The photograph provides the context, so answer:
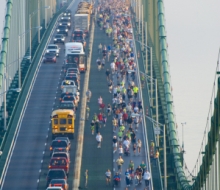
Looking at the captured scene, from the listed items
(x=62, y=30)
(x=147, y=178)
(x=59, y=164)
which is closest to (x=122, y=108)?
(x=59, y=164)

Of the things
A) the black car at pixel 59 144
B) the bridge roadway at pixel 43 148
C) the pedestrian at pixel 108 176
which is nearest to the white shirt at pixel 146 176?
the bridge roadway at pixel 43 148

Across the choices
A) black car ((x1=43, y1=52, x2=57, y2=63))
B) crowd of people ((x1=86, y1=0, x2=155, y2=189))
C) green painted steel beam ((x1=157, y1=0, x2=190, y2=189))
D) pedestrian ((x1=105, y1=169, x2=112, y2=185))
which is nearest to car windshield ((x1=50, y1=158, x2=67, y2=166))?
crowd of people ((x1=86, y1=0, x2=155, y2=189))

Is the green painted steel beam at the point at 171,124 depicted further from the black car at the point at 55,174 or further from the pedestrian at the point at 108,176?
the black car at the point at 55,174

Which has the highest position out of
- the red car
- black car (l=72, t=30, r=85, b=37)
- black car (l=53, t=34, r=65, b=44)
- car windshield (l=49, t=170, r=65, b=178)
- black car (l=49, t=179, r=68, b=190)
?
black car (l=72, t=30, r=85, b=37)

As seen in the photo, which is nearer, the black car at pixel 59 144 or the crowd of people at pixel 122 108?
the crowd of people at pixel 122 108

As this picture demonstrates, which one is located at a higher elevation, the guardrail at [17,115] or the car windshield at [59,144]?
the guardrail at [17,115]

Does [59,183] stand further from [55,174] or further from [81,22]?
[81,22]

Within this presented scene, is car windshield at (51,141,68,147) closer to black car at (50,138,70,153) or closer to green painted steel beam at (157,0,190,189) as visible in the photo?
black car at (50,138,70,153)
